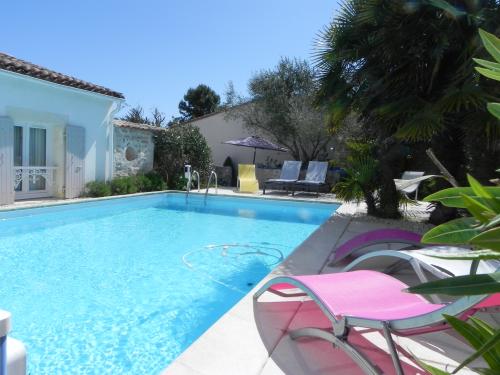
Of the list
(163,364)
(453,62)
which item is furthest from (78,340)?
(453,62)

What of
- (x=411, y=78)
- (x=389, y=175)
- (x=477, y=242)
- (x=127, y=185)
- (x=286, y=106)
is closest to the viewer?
(x=477, y=242)

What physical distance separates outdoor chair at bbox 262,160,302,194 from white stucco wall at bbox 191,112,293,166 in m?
4.68

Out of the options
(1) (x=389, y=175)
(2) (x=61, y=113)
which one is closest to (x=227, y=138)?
(2) (x=61, y=113)

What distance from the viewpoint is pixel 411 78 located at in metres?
7.78

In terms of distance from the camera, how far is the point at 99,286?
5.06m

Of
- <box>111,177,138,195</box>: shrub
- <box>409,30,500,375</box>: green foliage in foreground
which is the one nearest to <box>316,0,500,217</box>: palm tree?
<box>409,30,500,375</box>: green foliage in foreground

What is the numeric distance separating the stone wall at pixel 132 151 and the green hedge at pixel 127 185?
0.49 meters

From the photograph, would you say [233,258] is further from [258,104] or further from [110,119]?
[258,104]

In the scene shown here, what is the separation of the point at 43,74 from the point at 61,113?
1.35m

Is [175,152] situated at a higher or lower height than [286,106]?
lower

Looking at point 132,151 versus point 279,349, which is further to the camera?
point 132,151

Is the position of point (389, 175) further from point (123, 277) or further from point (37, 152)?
point (37, 152)

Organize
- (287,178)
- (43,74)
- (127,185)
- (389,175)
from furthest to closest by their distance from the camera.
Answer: (287,178)
(127,185)
(43,74)
(389,175)

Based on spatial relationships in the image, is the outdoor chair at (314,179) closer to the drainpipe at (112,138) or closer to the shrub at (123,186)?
the shrub at (123,186)
